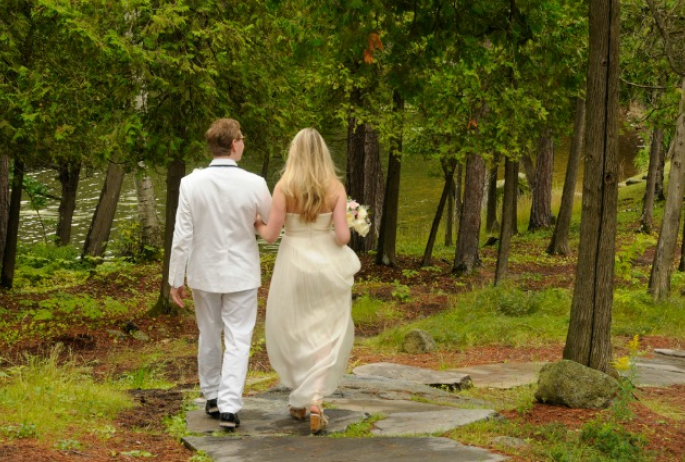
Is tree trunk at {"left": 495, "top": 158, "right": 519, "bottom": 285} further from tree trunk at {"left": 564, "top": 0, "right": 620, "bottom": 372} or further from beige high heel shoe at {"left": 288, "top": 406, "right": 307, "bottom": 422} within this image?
beige high heel shoe at {"left": 288, "top": 406, "right": 307, "bottom": 422}

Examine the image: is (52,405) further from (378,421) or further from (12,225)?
(12,225)

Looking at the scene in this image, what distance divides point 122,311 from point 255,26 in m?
5.48

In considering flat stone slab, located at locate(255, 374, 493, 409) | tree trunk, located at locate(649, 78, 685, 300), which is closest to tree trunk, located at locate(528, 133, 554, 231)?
tree trunk, located at locate(649, 78, 685, 300)

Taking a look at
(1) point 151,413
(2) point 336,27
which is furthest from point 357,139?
(1) point 151,413

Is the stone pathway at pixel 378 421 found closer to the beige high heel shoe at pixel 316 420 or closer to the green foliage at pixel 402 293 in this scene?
the beige high heel shoe at pixel 316 420

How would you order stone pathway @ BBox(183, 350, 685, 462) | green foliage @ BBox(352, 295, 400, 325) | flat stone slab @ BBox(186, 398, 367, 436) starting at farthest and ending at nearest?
1. green foliage @ BBox(352, 295, 400, 325)
2. flat stone slab @ BBox(186, 398, 367, 436)
3. stone pathway @ BBox(183, 350, 685, 462)

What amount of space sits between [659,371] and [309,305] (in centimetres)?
493

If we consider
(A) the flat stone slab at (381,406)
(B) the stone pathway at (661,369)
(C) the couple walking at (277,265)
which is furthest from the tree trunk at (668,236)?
(C) the couple walking at (277,265)

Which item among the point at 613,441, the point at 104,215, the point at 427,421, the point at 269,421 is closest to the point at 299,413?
the point at 269,421

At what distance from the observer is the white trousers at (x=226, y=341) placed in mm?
6551

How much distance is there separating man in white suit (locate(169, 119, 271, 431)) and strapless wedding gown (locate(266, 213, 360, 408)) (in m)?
0.23

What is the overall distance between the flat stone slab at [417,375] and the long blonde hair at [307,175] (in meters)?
2.83

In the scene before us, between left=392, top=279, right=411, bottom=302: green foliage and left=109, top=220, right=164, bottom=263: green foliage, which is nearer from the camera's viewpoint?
left=392, top=279, right=411, bottom=302: green foliage

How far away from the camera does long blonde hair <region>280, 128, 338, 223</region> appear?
21.7ft
